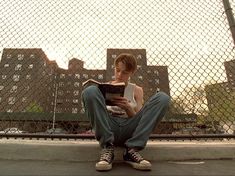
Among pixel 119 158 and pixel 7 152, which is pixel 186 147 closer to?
pixel 119 158

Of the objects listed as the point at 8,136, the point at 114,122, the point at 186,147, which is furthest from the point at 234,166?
the point at 8,136

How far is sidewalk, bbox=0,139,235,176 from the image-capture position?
7.50 feet

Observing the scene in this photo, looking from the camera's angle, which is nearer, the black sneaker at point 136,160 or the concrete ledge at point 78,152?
the black sneaker at point 136,160

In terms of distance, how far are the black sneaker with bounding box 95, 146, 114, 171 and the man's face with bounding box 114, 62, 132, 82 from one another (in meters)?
0.76

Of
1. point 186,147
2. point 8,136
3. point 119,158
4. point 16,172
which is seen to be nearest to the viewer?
point 16,172

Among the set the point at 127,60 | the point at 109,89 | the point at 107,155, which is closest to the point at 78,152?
the point at 107,155

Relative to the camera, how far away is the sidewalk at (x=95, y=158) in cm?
229

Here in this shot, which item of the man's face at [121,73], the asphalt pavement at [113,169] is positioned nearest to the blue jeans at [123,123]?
the asphalt pavement at [113,169]

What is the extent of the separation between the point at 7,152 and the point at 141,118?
1.50m

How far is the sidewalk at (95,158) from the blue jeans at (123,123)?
0.26m

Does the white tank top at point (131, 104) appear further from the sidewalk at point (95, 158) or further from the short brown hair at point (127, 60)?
the sidewalk at point (95, 158)

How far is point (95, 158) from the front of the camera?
2773 millimetres

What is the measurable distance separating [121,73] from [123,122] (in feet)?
1.72

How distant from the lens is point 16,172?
2100 mm
